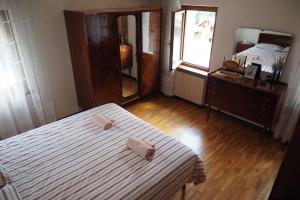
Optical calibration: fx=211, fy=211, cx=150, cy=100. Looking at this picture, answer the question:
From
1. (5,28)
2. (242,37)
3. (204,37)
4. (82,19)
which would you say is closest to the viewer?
(5,28)

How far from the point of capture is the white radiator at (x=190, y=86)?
3.73 metres

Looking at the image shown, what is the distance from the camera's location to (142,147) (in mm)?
1874

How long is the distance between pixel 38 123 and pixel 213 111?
2.90 metres

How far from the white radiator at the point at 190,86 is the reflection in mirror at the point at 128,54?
833 millimetres

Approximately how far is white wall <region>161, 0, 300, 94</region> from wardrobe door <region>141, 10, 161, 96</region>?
0.19m

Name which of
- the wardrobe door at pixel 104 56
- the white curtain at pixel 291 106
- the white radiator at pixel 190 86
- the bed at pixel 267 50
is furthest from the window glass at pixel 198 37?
the wardrobe door at pixel 104 56

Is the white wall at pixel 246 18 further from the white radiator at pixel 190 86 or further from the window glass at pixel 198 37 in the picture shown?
the white radiator at pixel 190 86

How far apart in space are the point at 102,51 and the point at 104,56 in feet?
0.27

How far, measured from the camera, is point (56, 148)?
6.54 feet

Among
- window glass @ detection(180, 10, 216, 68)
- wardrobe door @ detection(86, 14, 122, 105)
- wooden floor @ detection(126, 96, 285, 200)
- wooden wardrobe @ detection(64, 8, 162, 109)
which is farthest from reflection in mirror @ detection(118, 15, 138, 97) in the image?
window glass @ detection(180, 10, 216, 68)

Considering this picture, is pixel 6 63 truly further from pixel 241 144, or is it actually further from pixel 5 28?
pixel 241 144

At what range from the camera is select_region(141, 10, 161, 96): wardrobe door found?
3566mm

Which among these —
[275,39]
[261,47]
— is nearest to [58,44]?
[261,47]

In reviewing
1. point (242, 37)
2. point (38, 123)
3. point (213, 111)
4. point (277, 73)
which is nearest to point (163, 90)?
point (213, 111)
